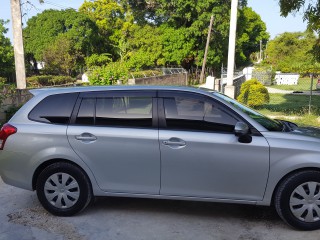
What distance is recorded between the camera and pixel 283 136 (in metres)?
4.06

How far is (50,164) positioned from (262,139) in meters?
2.53

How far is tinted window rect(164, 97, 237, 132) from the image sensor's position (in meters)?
4.16

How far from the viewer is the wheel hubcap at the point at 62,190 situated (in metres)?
4.43

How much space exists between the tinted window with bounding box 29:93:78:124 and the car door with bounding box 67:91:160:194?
0.12 metres

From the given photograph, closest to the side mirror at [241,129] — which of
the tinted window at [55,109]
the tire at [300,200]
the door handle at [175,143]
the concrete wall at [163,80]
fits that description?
the door handle at [175,143]

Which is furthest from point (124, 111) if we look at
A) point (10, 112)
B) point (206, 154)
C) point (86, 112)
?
point (10, 112)

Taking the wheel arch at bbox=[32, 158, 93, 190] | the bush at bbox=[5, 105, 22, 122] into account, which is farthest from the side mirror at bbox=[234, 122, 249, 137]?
the bush at bbox=[5, 105, 22, 122]

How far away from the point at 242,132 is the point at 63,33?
159 feet

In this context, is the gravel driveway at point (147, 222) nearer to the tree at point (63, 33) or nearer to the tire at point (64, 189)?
the tire at point (64, 189)

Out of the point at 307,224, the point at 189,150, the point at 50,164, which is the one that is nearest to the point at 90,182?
the point at 50,164

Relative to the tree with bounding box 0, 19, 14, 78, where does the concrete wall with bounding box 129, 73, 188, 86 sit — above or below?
below

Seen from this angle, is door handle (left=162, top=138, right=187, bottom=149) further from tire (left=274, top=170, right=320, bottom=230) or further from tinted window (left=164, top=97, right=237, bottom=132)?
tire (left=274, top=170, right=320, bottom=230)

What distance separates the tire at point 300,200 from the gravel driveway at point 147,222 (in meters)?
0.13

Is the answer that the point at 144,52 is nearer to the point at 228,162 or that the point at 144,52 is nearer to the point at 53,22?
the point at 53,22
